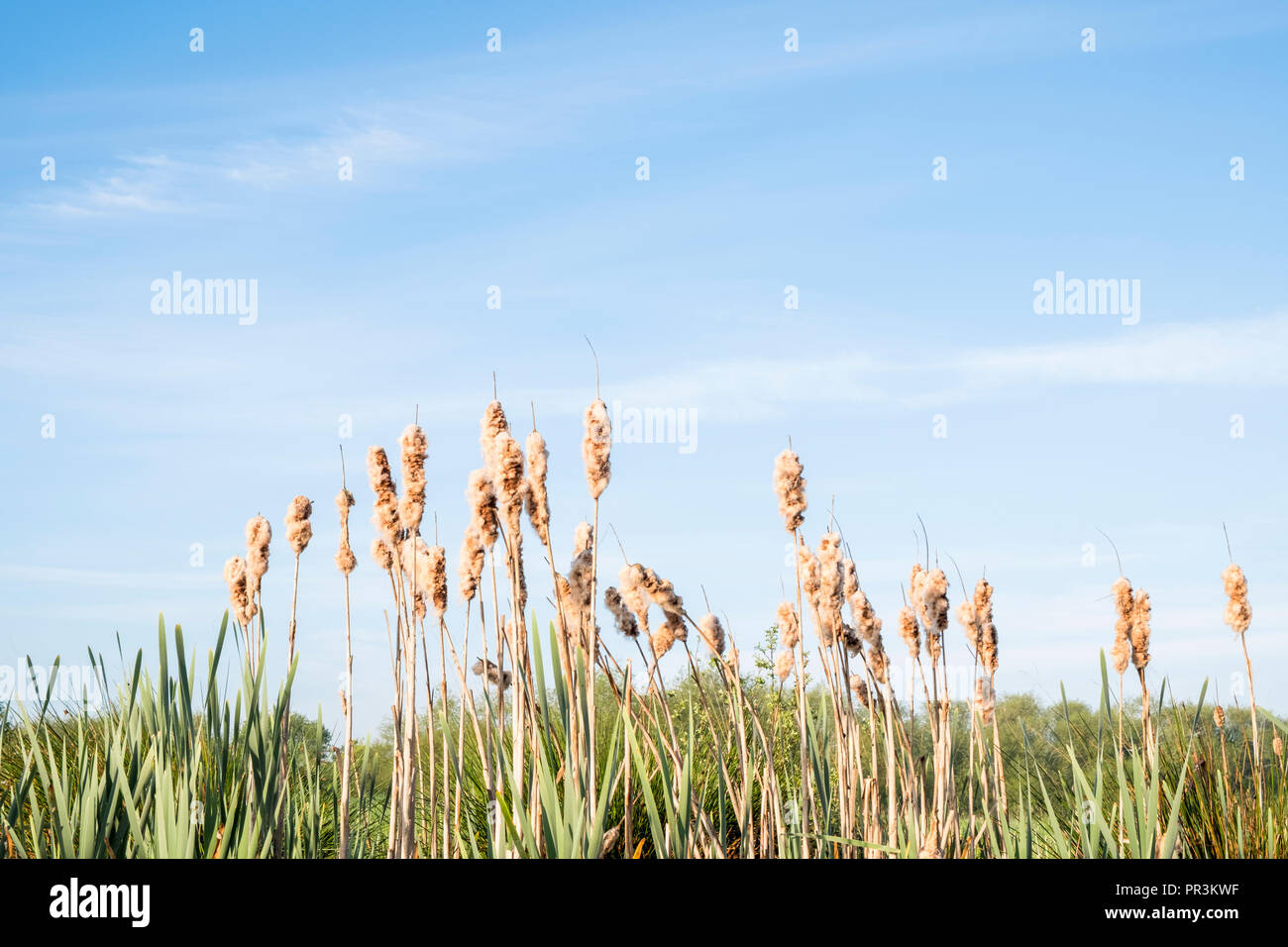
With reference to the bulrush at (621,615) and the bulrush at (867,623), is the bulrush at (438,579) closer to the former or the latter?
the bulrush at (621,615)

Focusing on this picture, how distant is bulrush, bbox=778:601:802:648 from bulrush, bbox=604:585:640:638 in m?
0.70

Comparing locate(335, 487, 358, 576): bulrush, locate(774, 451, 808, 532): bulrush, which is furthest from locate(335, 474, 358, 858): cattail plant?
locate(774, 451, 808, 532): bulrush

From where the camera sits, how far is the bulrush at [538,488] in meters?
2.72

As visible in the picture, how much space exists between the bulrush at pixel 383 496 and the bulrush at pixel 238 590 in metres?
0.72

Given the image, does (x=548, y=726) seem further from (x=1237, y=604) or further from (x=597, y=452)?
(x=1237, y=604)

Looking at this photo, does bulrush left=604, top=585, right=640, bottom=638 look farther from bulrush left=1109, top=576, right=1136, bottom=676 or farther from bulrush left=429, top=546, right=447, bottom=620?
bulrush left=1109, top=576, right=1136, bottom=676

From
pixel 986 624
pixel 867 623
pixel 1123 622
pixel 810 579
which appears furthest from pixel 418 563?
pixel 1123 622

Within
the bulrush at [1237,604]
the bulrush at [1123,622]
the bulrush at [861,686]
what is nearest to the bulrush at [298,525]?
the bulrush at [861,686]

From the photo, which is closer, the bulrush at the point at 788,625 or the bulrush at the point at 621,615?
the bulrush at the point at 621,615

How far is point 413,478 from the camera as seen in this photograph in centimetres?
307

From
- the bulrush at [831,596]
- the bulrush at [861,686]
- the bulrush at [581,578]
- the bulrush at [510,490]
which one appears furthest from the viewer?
the bulrush at [861,686]
